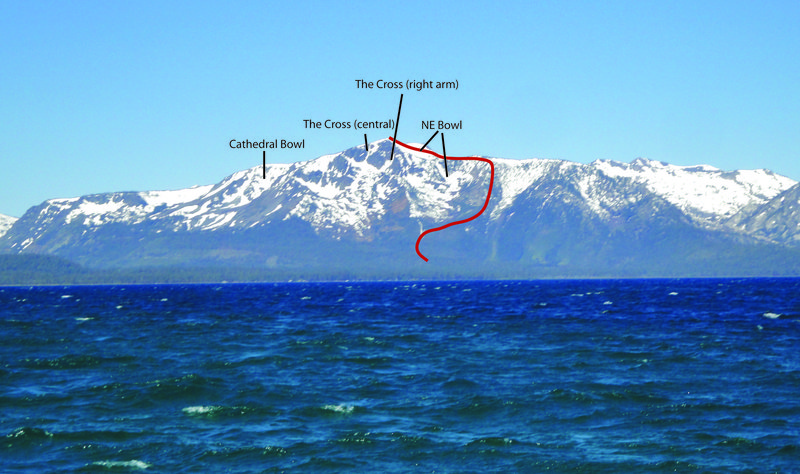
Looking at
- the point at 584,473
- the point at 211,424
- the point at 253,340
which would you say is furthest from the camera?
the point at 253,340

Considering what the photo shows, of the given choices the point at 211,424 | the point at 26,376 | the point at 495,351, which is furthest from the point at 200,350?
the point at 211,424

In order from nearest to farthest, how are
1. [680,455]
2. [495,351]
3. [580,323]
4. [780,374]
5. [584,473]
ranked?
[584,473] → [680,455] → [780,374] → [495,351] → [580,323]

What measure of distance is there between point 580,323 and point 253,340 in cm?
2920

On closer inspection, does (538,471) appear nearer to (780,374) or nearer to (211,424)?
(211,424)

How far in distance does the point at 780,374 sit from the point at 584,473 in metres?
20.8

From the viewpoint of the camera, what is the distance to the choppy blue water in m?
26.7

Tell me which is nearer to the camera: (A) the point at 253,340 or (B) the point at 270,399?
(B) the point at 270,399

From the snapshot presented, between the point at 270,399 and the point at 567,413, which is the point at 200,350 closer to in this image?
the point at 270,399

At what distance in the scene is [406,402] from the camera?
116 feet

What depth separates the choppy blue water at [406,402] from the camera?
2667 cm

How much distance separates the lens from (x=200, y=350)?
5472 centimetres

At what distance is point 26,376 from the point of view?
143 ft

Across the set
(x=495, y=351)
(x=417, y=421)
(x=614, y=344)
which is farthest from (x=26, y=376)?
(x=614, y=344)

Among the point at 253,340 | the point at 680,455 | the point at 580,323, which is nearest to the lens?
the point at 680,455
